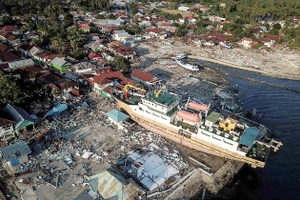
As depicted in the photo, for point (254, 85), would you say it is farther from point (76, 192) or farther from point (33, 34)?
point (33, 34)

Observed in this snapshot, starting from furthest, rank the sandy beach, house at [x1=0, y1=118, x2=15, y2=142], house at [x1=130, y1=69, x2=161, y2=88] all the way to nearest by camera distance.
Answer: the sandy beach
house at [x1=130, y1=69, x2=161, y2=88]
house at [x1=0, y1=118, x2=15, y2=142]

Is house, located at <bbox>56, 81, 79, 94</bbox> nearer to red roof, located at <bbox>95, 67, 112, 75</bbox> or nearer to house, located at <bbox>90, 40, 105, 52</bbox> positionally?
red roof, located at <bbox>95, 67, 112, 75</bbox>

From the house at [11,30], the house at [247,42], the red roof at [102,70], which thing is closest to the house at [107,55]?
the red roof at [102,70]

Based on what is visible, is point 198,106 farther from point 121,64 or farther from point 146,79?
point 121,64

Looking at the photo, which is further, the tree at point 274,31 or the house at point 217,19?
the house at point 217,19

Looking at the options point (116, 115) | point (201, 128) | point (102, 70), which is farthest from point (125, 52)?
point (201, 128)

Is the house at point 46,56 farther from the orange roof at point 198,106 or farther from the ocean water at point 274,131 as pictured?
the ocean water at point 274,131

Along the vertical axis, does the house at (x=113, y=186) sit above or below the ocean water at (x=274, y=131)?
above

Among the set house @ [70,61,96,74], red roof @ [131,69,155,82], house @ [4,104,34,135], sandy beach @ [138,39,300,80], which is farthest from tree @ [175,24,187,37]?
house @ [4,104,34,135]
